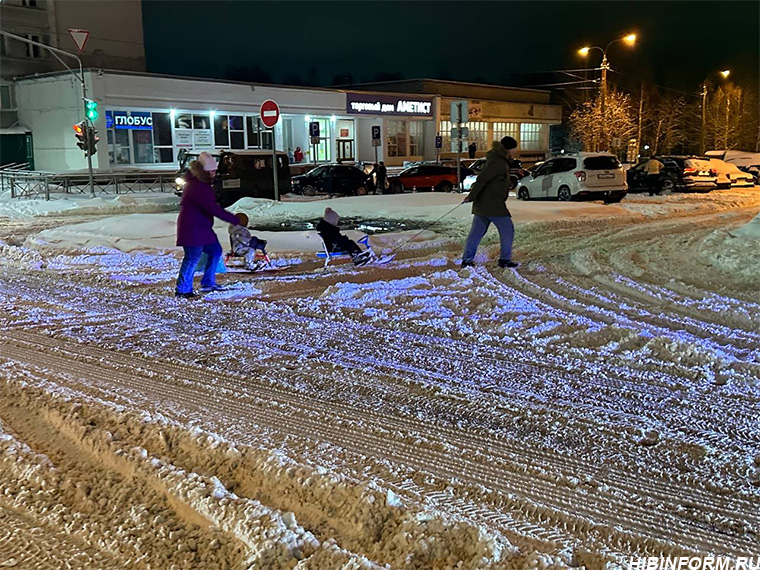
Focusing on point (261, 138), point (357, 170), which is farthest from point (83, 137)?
point (261, 138)

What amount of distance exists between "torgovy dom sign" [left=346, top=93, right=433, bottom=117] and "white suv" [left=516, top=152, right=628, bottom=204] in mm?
28517

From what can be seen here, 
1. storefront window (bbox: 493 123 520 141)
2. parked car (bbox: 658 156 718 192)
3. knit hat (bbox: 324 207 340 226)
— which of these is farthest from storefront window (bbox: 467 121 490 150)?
knit hat (bbox: 324 207 340 226)

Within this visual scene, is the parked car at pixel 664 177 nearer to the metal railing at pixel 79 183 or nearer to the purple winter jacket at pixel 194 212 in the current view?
the metal railing at pixel 79 183

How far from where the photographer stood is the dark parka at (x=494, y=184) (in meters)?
9.91

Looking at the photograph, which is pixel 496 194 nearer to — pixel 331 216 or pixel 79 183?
pixel 331 216

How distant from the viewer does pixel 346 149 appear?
166ft

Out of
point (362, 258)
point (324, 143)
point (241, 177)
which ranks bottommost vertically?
point (362, 258)

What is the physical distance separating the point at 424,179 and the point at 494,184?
21.9 meters

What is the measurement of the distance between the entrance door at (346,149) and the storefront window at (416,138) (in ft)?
21.6

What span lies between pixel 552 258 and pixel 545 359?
5.29 meters

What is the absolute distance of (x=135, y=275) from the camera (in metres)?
10.2

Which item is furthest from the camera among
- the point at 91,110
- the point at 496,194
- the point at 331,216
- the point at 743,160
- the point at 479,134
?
the point at 479,134

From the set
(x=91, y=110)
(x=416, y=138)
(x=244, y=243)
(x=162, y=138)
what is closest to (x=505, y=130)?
(x=416, y=138)

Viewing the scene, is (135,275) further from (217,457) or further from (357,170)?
(357,170)
